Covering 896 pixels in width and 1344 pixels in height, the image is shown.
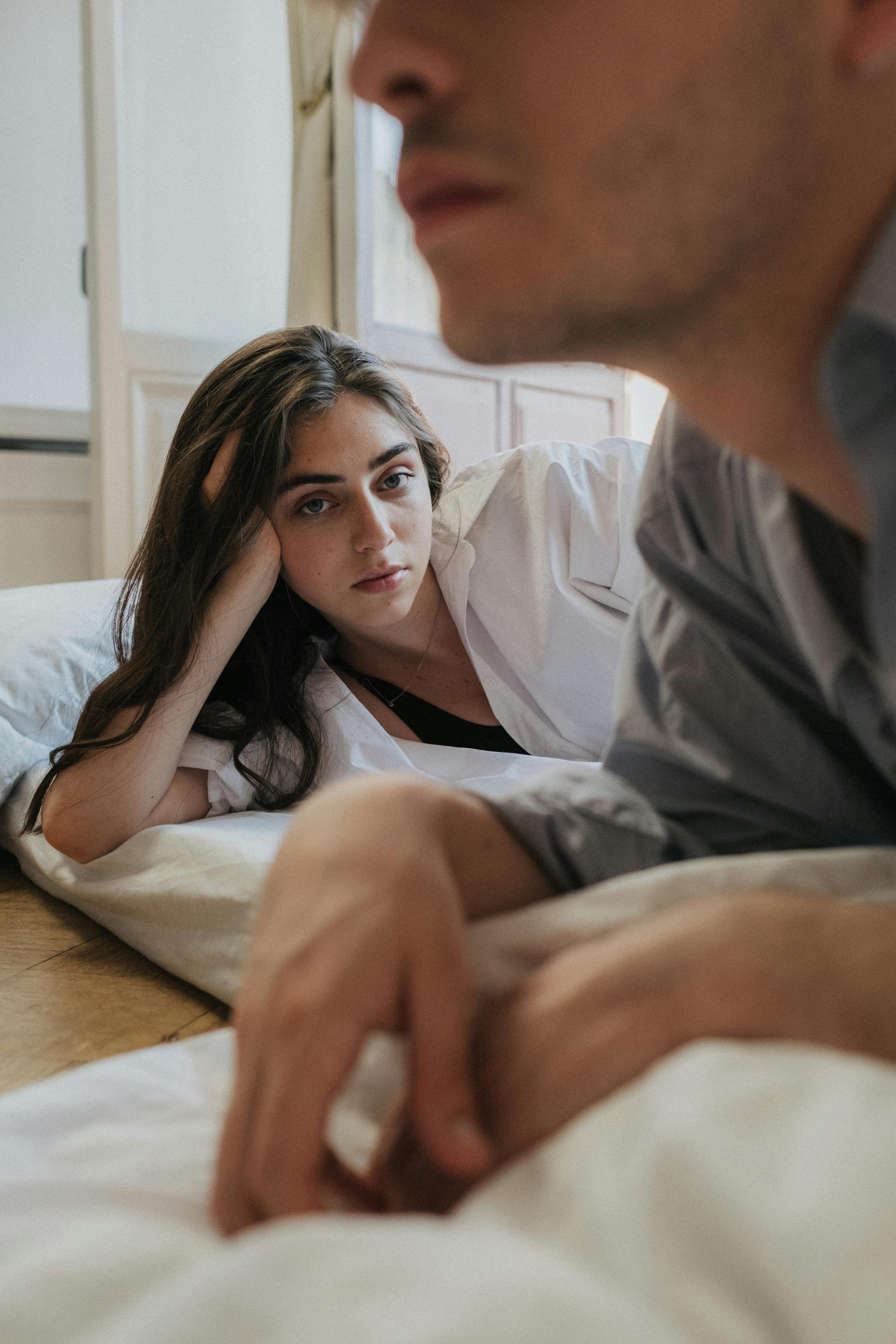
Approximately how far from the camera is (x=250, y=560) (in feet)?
4.61

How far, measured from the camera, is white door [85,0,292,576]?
2.42 metres

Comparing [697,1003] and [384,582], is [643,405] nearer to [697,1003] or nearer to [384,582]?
[384,582]

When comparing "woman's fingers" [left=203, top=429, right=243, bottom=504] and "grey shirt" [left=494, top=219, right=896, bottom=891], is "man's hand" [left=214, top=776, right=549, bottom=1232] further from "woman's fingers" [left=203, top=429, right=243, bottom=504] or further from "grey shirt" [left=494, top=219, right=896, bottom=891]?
"woman's fingers" [left=203, top=429, right=243, bottom=504]

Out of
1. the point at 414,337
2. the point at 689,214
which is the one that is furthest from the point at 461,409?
the point at 689,214

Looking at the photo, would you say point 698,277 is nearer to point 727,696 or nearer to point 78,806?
point 727,696

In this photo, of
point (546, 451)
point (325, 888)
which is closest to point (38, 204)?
point (546, 451)

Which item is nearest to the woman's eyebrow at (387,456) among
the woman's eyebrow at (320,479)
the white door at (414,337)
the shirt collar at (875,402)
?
the woman's eyebrow at (320,479)

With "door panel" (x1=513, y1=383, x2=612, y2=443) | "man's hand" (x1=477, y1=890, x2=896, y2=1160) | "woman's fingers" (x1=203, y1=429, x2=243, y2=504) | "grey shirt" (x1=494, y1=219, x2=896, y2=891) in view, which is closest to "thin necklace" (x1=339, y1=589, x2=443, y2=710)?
"woman's fingers" (x1=203, y1=429, x2=243, y2=504)

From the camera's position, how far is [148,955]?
3.73 ft

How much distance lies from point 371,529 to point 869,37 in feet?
3.22

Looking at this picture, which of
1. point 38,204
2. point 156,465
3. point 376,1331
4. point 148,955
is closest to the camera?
point 376,1331

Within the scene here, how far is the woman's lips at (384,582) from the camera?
1403 mm

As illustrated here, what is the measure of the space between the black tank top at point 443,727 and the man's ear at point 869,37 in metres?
1.16

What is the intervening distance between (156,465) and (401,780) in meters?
2.19
